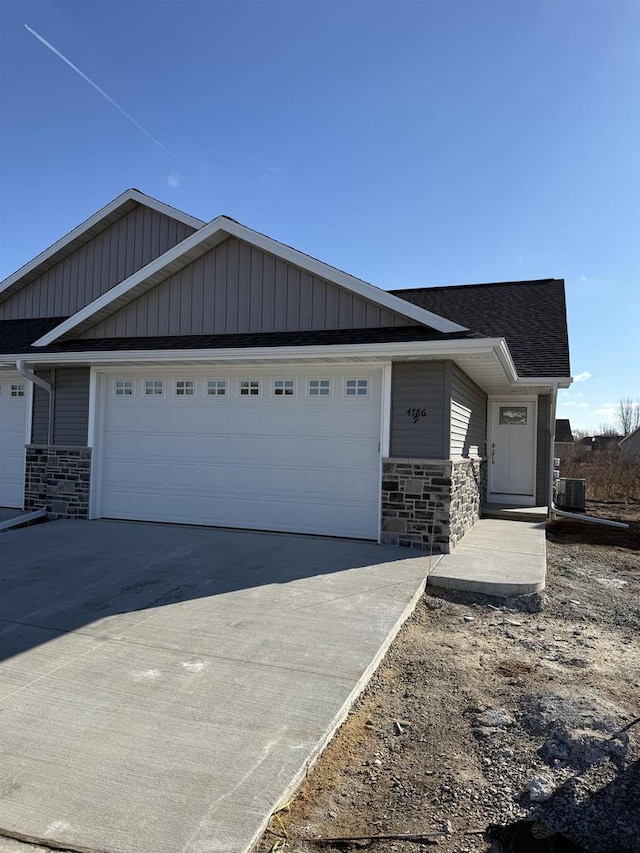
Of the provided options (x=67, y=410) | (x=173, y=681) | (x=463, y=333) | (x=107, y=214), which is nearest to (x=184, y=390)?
(x=67, y=410)

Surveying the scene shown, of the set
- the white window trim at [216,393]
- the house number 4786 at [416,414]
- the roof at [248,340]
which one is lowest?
the house number 4786 at [416,414]

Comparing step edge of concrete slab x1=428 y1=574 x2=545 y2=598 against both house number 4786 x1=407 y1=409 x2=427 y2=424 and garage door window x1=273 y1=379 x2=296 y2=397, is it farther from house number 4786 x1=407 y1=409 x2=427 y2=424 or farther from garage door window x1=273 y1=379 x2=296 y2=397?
garage door window x1=273 y1=379 x2=296 y2=397

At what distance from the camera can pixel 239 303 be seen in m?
8.48

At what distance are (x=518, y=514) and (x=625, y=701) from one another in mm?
7282

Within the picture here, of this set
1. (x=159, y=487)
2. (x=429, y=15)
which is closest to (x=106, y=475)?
(x=159, y=487)

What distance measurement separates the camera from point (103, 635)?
4258mm

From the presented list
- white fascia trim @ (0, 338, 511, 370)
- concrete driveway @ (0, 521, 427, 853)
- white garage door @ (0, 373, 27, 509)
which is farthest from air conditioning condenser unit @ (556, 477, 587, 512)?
white garage door @ (0, 373, 27, 509)

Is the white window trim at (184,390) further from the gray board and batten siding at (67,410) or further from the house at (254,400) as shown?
the gray board and batten siding at (67,410)

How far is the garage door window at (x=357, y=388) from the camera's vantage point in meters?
Result: 7.97

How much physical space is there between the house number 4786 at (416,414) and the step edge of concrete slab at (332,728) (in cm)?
309

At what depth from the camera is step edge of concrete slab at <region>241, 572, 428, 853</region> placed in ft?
7.49

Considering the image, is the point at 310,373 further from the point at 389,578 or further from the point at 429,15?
the point at 429,15

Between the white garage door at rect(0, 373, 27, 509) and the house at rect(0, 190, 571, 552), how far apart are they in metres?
0.03

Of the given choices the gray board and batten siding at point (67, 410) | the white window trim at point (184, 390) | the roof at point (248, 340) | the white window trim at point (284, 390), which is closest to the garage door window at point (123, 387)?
the gray board and batten siding at point (67, 410)
